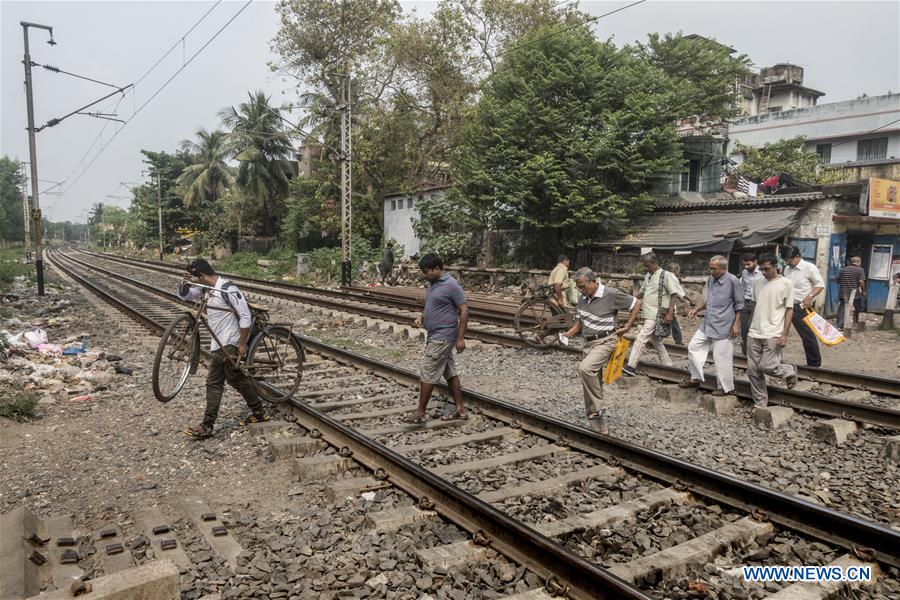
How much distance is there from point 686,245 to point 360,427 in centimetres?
1424

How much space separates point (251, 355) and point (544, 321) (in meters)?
5.96

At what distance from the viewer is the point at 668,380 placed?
8523 mm

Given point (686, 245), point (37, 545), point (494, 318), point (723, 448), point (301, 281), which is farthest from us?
point (301, 281)

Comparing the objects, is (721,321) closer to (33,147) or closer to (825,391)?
(825,391)

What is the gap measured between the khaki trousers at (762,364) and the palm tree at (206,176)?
46.2 meters

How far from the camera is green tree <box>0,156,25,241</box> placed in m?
74.0

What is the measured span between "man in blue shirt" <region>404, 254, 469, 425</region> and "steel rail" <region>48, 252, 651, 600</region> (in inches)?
37.7

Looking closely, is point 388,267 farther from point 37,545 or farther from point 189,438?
point 37,545

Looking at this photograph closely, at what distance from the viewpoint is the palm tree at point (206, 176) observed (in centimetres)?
4825

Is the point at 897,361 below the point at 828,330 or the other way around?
below

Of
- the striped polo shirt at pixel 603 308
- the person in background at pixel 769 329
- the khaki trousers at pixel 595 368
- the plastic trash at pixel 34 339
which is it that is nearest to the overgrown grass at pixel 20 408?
the plastic trash at pixel 34 339

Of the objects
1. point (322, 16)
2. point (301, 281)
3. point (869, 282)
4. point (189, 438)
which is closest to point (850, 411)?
point (189, 438)

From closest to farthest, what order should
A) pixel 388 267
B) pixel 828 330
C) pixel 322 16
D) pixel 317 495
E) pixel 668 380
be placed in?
pixel 317 495
pixel 828 330
pixel 668 380
pixel 388 267
pixel 322 16

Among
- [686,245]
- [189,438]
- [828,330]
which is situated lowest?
[189,438]
